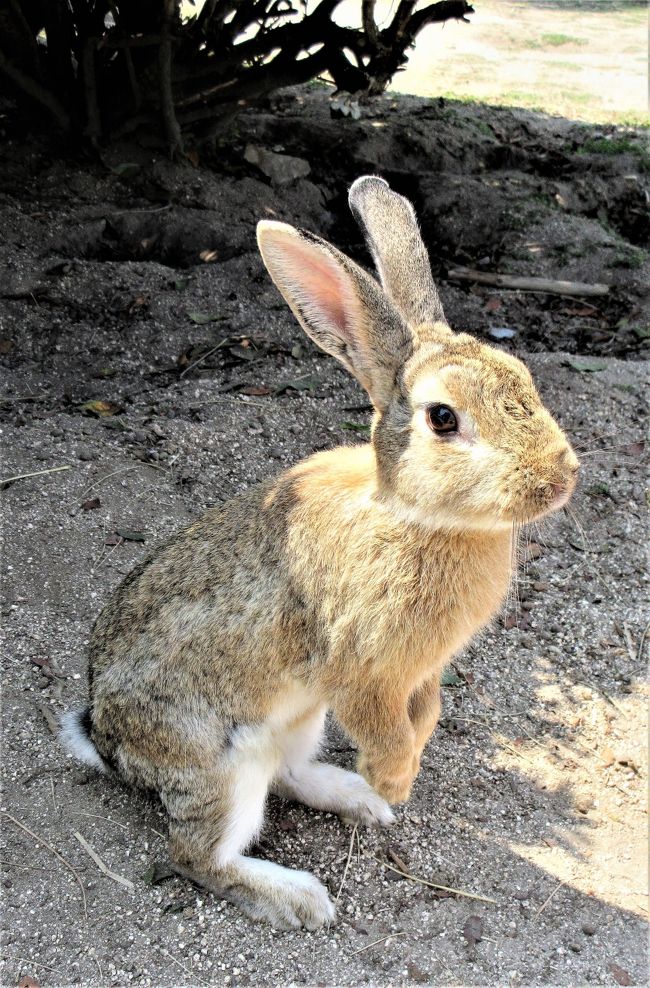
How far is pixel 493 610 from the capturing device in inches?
152

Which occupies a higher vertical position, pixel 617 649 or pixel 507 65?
pixel 507 65

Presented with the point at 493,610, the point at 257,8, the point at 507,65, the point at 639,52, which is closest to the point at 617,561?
the point at 493,610

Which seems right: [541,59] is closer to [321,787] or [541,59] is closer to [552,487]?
[321,787]

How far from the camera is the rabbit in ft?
11.3

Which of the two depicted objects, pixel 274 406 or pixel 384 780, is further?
pixel 274 406

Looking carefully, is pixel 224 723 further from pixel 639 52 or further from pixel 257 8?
pixel 639 52

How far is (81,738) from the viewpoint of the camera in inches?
171

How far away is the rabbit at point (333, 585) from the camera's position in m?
3.43

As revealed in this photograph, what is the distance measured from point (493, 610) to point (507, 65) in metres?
14.9

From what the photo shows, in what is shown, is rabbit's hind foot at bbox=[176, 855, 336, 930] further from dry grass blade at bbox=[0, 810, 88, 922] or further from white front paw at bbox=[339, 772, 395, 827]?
white front paw at bbox=[339, 772, 395, 827]

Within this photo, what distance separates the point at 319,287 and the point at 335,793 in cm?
240

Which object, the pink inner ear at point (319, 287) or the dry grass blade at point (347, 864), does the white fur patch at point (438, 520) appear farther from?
the dry grass blade at point (347, 864)

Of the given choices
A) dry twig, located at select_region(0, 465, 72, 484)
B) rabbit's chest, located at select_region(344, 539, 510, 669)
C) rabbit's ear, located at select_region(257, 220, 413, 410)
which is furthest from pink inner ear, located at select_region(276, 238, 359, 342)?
dry twig, located at select_region(0, 465, 72, 484)

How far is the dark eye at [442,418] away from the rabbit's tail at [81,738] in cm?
212
